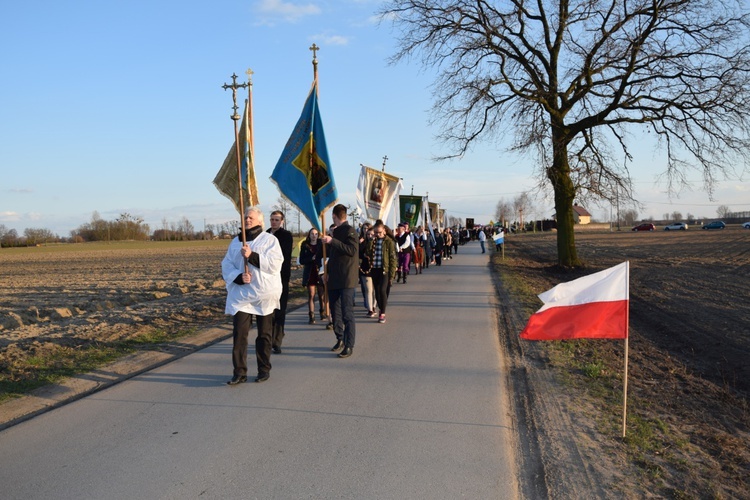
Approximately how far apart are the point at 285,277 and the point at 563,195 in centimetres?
1733

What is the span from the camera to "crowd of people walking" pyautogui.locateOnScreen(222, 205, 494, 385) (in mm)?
6762

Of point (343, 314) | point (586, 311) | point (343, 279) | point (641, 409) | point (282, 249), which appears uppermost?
point (282, 249)

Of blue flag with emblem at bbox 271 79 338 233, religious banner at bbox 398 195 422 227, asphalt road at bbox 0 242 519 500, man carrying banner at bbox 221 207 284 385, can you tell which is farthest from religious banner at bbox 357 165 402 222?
religious banner at bbox 398 195 422 227

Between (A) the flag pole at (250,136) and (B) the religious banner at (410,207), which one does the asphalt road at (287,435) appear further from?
(B) the religious banner at (410,207)

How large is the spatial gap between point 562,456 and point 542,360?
3590 mm

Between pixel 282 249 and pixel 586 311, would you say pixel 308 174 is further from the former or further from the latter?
pixel 586 311

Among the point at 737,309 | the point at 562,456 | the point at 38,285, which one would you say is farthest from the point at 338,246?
the point at 38,285

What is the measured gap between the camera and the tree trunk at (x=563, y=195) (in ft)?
74.7

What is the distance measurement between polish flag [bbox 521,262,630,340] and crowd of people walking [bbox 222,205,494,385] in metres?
2.96

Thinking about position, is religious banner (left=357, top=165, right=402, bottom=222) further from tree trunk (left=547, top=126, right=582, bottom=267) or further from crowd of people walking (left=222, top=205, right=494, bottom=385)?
tree trunk (left=547, top=126, right=582, bottom=267)

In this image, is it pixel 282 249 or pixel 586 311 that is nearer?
pixel 586 311

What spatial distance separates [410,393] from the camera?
6492 mm

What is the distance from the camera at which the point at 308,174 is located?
399 inches

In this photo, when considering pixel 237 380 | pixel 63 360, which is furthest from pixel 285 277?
pixel 63 360
